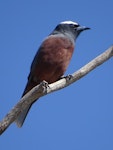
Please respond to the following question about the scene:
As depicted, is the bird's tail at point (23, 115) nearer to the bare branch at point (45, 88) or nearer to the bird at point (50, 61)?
the bird at point (50, 61)

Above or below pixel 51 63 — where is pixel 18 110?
below

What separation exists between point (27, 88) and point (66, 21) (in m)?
1.42

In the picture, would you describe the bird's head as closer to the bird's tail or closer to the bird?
the bird

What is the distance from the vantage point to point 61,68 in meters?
5.45

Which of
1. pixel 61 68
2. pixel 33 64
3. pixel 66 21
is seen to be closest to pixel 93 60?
pixel 61 68

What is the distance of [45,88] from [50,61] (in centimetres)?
107

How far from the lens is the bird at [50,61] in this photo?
540cm

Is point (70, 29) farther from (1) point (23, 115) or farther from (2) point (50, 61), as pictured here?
(1) point (23, 115)

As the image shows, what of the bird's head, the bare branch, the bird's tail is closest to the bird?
the bird's tail

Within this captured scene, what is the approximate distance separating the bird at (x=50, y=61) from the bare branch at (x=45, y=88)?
68cm

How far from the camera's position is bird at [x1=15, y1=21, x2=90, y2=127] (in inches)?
213

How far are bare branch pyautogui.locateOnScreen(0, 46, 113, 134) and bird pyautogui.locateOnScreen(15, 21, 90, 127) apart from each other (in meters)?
0.68

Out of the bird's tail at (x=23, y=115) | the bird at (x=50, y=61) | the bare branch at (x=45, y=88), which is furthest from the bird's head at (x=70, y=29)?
the bare branch at (x=45, y=88)

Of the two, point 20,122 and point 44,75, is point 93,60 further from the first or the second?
point 20,122
